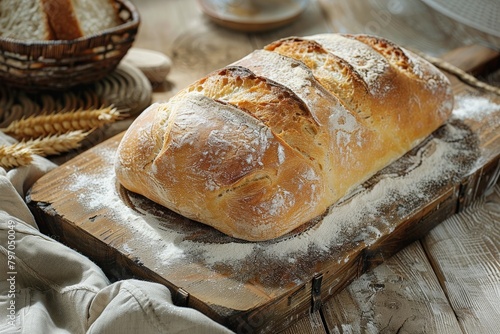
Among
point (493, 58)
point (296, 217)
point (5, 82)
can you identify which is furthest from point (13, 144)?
point (493, 58)

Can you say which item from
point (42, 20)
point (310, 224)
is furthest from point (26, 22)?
point (310, 224)

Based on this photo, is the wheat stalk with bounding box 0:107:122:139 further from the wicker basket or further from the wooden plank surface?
the wooden plank surface

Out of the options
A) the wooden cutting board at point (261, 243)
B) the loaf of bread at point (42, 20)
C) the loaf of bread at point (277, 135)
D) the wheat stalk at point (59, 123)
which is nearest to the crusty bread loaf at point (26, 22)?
the loaf of bread at point (42, 20)

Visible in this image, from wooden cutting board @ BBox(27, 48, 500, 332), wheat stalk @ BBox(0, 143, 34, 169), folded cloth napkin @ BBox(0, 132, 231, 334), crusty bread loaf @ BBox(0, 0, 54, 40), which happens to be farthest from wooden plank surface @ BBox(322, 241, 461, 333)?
crusty bread loaf @ BBox(0, 0, 54, 40)

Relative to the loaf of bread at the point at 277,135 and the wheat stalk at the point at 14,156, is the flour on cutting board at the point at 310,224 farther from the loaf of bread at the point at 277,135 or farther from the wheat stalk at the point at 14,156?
the wheat stalk at the point at 14,156

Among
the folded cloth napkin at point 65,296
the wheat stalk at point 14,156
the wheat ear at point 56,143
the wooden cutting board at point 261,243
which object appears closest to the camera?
the folded cloth napkin at point 65,296

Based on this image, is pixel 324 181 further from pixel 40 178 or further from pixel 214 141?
pixel 40 178
